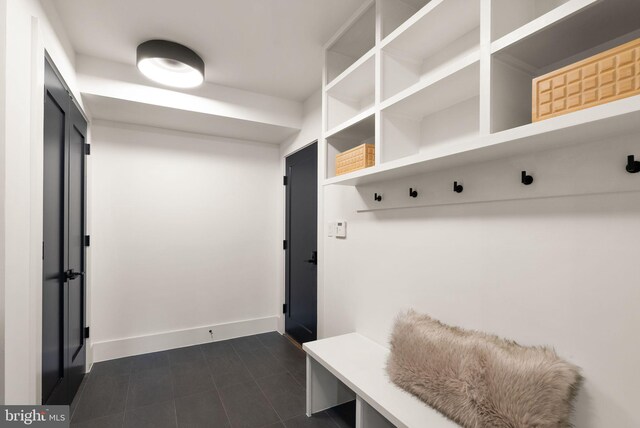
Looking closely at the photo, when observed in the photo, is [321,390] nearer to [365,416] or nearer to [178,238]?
[365,416]

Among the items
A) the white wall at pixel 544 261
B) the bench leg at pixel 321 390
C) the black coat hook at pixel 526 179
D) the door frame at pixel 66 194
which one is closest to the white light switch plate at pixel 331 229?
the white wall at pixel 544 261

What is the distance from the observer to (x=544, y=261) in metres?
1.15

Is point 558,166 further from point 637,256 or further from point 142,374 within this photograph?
point 142,374

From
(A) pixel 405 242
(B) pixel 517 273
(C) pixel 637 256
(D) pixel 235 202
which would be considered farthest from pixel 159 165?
(C) pixel 637 256

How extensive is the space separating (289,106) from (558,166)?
2.51m

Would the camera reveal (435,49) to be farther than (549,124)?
Yes

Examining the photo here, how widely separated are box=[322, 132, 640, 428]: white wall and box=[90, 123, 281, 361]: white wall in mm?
2062

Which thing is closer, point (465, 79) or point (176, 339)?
point (465, 79)

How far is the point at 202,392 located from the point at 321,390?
3.11 feet

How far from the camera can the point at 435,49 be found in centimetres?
158

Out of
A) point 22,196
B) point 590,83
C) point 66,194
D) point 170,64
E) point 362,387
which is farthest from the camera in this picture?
point 170,64

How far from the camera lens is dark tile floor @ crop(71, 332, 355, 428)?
1969 millimetres

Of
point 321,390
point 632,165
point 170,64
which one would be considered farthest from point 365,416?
point 170,64

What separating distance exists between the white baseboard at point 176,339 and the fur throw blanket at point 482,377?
91.4 inches
